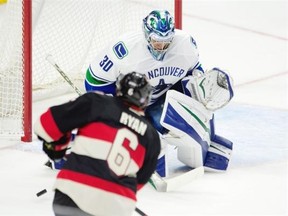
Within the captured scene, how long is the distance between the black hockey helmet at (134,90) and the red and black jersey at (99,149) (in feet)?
0.11

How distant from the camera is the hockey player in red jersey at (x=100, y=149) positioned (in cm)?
256

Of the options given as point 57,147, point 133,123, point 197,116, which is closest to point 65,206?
point 57,147

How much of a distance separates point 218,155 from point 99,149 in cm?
151

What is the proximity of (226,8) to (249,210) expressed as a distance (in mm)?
3779

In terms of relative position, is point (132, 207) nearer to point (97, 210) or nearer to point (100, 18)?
point (97, 210)

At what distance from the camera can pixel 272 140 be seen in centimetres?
446

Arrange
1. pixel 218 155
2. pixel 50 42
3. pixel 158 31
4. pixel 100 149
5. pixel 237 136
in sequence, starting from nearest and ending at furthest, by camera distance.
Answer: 1. pixel 100 149
2. pixel 158 31
3. pixel 218 155
4. pixel 237 136
5. pixel 50 42

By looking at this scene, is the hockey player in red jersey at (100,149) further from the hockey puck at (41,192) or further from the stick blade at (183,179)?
the stick blade at (183,179)

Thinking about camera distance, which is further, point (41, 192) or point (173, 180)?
point (173, 180)

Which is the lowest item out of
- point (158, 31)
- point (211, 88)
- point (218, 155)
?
point (218, 155)

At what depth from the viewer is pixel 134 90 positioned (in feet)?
8.62

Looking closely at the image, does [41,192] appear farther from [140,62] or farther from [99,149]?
[99,149]

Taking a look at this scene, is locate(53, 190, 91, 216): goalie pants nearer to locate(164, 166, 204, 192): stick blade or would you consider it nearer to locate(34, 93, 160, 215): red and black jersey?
locate(34, 93, 160, 215): red and black jersey

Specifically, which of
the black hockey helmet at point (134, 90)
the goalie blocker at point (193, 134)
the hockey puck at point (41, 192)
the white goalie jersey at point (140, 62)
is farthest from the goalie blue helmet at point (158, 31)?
the black hockey helmet at point (134, 90)
